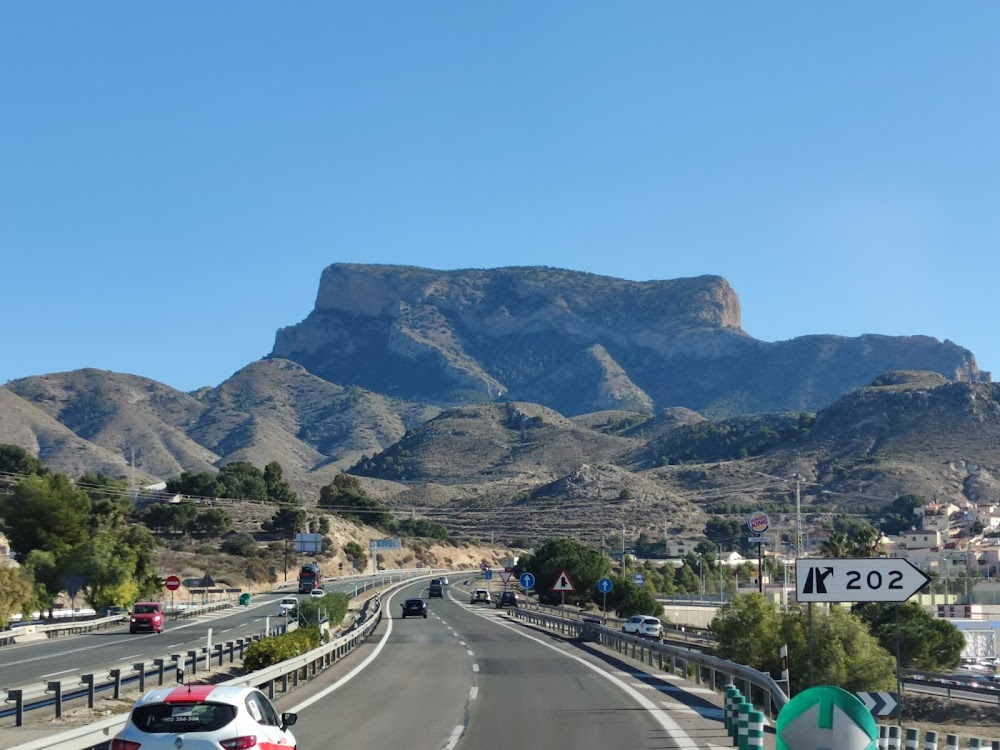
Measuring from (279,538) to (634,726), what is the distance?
119909 millimetres

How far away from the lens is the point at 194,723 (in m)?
11.3

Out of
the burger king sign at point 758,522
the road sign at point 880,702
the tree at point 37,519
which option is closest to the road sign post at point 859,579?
the road sign at point 880,702

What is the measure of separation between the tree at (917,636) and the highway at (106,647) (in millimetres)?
30308

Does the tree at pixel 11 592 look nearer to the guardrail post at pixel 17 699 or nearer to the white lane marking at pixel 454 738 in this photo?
the guardrail post at pixel 17 699

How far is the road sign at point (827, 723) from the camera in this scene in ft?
31.6

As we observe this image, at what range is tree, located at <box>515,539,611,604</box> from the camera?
87688 mm

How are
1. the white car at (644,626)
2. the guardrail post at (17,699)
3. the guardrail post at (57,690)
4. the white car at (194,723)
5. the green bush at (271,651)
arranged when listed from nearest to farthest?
the white car at (194,723), the guardrail post at (17,699), the guardrail post at (57,690), the green bush at (271,651), the white car at (644,626)

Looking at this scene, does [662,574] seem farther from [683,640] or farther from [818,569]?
[818,569]

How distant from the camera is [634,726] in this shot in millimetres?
18094

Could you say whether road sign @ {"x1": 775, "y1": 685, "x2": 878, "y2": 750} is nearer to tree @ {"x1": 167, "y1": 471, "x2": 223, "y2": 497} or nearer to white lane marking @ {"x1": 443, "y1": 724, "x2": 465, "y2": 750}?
white lane marking @ {"x1": 443, "y1": 724, "x2": 465, "y2": 750}

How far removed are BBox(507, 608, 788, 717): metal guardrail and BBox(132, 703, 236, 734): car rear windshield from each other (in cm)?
860

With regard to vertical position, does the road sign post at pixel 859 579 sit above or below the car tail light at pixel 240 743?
above

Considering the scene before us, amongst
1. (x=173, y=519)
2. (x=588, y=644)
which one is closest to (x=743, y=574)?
(x=173, y=519)

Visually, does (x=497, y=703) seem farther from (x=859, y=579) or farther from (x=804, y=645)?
(x=804, y=645)
